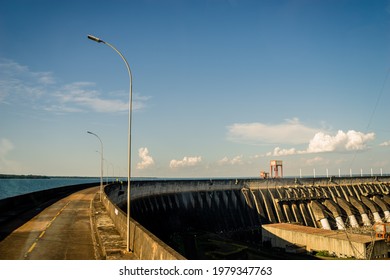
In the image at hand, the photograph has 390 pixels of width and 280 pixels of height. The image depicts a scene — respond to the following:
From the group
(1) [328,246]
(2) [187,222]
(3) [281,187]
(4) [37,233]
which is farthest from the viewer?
(3) [281,187]

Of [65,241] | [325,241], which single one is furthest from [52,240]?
[325,241]

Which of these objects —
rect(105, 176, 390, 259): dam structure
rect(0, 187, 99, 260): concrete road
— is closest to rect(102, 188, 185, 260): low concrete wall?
rect(0, 187, 99, 260): concrete road

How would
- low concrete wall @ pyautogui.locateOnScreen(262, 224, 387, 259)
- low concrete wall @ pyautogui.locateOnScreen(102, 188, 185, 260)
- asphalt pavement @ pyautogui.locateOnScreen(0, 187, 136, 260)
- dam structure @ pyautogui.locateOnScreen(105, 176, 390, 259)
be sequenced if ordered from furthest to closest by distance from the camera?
dam structure @ pyautogui.locateOnScreen(105, 176, 390, 259) < low concrete wall @ pyautogui.locateOnScreen(262, 224, 387, 259) < asphalt pavement @ pyautogui.locateOnScreen(0, 187, 136, 260) < low concrete wall @ pyautogui.locateOnScreen(102, 188, 185, 260)

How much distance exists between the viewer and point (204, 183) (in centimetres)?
5700

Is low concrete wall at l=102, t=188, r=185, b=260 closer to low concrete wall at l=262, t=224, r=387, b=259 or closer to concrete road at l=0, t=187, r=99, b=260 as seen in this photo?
concrete road at l=0, t=187, r=99, b=260

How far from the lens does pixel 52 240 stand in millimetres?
18969

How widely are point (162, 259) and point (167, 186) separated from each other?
40.7 metres

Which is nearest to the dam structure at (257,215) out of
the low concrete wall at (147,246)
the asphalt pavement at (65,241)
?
the asphalt pavement at (65,241)

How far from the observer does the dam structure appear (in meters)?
34.1

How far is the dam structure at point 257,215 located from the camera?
34.1 m

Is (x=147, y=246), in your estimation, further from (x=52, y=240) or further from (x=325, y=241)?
(x=325, y=241)

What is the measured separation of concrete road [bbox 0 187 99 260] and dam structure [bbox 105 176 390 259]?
21.9 feet
